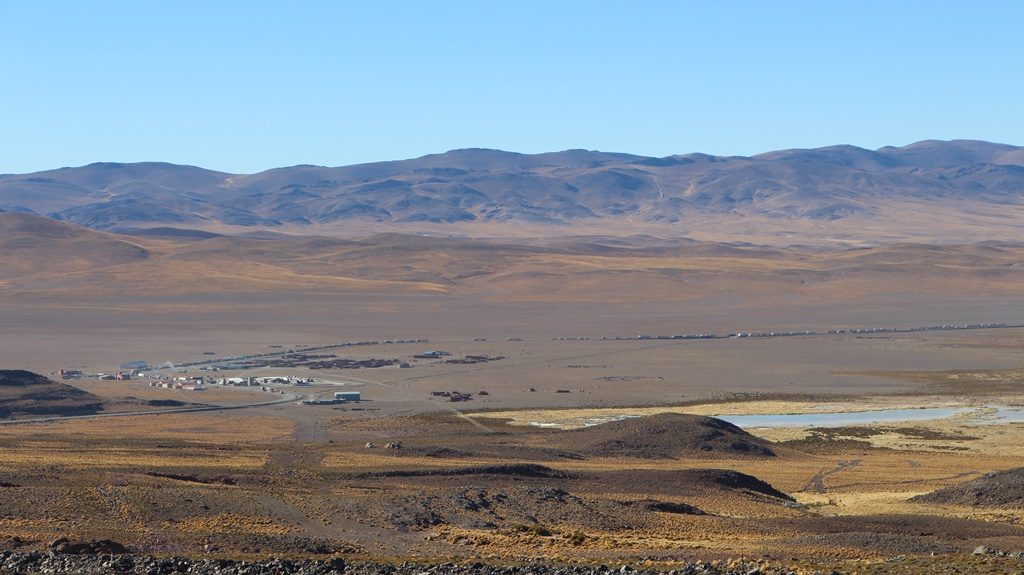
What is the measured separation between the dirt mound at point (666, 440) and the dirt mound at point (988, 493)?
13.4 metres

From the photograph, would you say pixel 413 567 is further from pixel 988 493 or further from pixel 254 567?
pixel 988 493

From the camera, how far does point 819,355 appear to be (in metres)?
99.6

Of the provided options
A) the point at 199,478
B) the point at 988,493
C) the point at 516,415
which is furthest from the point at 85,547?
the point at 516,415

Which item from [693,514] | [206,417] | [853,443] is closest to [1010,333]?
[853,443]

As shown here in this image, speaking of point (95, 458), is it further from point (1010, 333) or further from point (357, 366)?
point (1010, 333)

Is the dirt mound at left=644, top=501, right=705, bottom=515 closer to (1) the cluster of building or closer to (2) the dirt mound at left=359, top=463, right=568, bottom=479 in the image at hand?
(2) the dirt mound at left=359, top=463, right=568, bottom=479

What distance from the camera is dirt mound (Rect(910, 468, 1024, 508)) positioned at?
38344 mm

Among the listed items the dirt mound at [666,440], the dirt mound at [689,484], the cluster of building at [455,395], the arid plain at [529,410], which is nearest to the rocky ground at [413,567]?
Result: the arid plain at [529,410]

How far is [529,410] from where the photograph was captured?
2805 inches

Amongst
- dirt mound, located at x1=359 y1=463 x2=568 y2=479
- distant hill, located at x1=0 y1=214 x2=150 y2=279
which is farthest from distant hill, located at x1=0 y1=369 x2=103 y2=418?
distant hill, located at x1=0 y1=214 x2=150 y2=279

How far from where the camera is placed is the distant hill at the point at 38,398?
2665 inches

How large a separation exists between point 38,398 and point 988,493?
48.5 m

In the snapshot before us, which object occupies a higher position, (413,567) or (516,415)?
(413,567)

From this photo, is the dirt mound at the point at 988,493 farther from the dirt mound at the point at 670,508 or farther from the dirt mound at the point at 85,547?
the dirt mound at the point at 85,547
